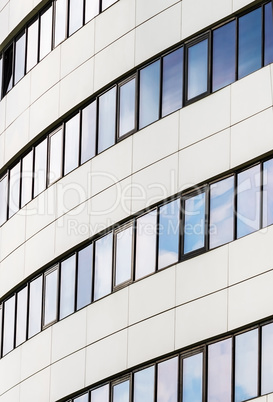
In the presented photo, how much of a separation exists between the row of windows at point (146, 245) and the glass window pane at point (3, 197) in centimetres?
280

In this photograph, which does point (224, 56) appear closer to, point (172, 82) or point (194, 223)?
point (172, 82)

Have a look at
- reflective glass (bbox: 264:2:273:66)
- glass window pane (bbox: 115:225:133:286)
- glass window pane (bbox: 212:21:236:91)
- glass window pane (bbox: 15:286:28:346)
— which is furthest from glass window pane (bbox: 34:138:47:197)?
reflective glass (bbox: 264:2:273:66)

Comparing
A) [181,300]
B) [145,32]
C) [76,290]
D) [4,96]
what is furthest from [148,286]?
[4,96]

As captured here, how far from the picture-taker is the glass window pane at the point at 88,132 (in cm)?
3569

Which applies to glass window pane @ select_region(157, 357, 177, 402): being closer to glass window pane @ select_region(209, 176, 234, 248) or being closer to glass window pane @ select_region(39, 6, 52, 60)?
glass window pane @ select_region(209, 176, 234, 248)

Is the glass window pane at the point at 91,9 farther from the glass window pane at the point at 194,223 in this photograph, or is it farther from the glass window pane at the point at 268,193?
the glass window pane at the point at 268,193

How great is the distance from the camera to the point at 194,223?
31.1 meters

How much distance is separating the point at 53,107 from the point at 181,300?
955 centimetres

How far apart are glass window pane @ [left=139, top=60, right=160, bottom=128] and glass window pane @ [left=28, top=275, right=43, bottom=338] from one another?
6.61 meters

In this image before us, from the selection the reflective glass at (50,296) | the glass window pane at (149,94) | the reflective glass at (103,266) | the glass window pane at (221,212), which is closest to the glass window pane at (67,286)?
the reflective glass at (50,296)

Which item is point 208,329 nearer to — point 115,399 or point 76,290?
point 115,399

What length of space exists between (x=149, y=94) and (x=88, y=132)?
3.08 meters

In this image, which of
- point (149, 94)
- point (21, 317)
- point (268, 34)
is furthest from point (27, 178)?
point (268, 34)

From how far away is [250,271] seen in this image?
28984 millimetres
